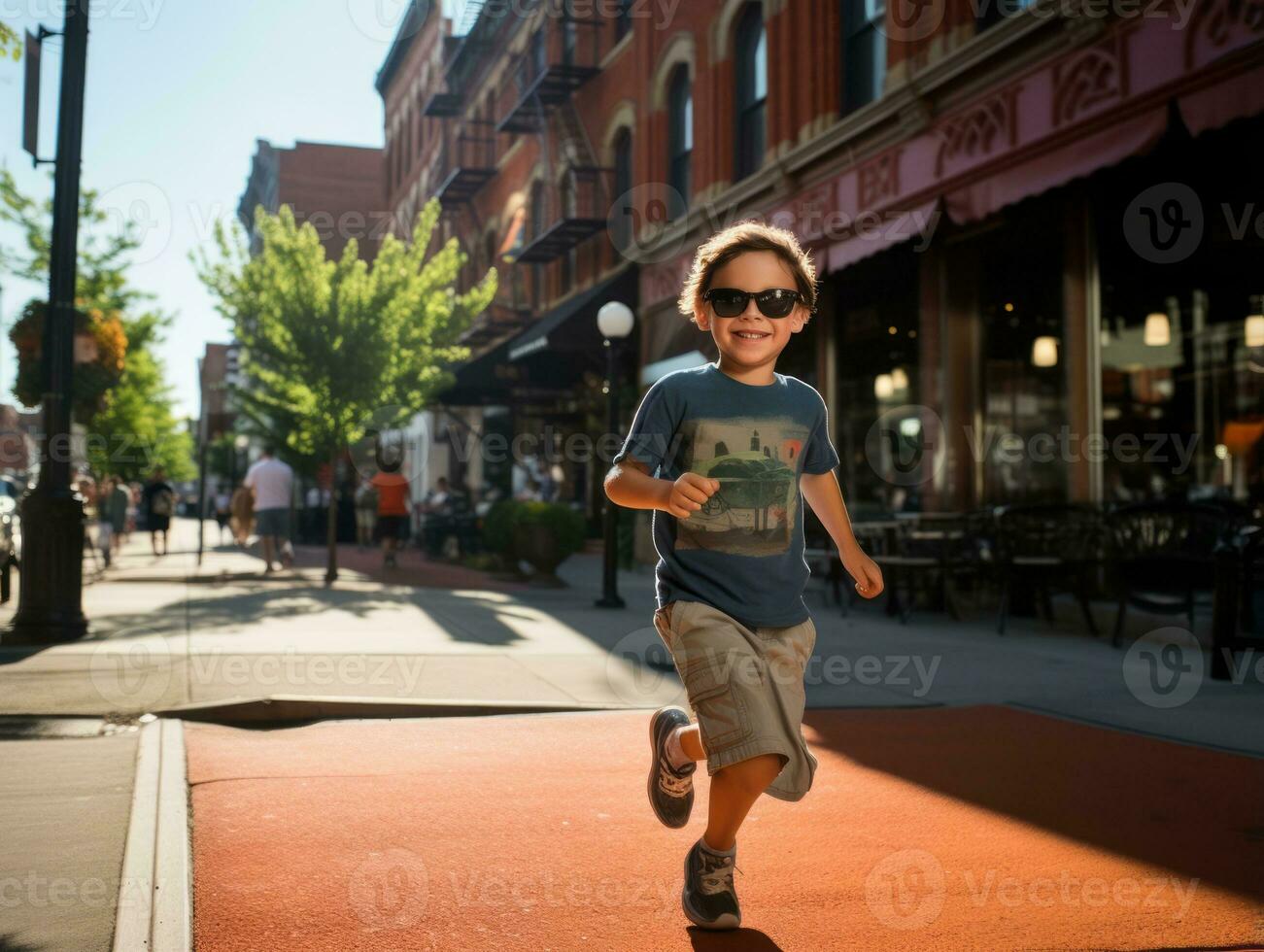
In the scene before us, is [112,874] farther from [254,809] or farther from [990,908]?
[990,908]

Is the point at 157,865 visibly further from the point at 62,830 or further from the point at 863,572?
the point at 863,572

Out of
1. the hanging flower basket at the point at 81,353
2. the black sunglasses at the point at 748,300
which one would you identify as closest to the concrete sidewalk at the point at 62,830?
the black sunglasses at the point at 748,300

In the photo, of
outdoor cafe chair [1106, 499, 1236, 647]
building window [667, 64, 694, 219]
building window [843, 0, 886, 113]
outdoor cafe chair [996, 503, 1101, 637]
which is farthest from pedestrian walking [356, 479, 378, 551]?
outdoor cafe chair [1106, 499, 1236, 647]

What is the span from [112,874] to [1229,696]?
624 cm

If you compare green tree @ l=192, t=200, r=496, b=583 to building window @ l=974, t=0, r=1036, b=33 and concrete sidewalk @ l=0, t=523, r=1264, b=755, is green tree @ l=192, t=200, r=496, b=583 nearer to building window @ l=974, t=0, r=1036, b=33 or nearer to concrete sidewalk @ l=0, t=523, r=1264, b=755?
concrete sidewalk @ l=0, t=523, r=1264, b=755

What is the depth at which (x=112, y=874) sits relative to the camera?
3.93m

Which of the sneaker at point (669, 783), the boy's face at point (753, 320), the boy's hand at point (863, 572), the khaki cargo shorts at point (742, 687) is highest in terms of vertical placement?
the boy's face at point (753, 320)

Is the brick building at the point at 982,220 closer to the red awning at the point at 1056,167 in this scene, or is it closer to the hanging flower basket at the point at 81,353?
the red awning at the point at 1056,167

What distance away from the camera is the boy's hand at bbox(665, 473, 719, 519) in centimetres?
306

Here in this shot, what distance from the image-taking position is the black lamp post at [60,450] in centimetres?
948

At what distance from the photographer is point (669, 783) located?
3775 millimetres

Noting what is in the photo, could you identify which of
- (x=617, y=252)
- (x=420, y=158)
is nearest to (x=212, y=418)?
(x=420, y=158)

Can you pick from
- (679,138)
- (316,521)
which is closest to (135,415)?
(316,521)

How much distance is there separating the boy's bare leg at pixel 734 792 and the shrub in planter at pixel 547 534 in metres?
14.2
